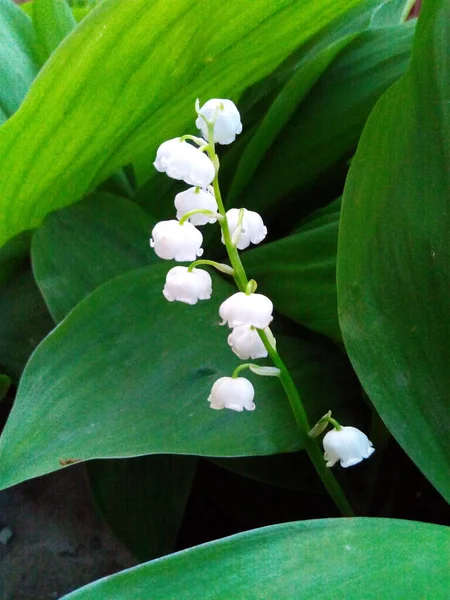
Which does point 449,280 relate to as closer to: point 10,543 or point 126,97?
point 126,97

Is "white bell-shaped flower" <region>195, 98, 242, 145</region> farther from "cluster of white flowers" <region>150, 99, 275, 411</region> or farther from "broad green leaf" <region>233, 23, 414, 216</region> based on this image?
"broad green leaf" <region>233, 23, 414, 216</region>

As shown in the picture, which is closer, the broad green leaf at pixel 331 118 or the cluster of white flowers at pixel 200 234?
the cluster of white flowers at pixel 200 234

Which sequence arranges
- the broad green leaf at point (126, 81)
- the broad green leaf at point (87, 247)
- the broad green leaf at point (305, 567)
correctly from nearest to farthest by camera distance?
1. the broad green leaf at point (305, 567)
2. the broad green leaf at point (126, 81)
3. the broad green leaf at point (87, 247)

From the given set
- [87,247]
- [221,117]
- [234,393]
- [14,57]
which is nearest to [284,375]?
[234,393]

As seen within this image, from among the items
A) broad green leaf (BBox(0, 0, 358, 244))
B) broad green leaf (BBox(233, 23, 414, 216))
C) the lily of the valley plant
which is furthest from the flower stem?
broad green leaf (BBox(233, 23, 414, 216))

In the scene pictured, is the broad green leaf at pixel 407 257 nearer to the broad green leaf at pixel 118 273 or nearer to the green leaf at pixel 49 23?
the broad green leaf at pixel 118 273

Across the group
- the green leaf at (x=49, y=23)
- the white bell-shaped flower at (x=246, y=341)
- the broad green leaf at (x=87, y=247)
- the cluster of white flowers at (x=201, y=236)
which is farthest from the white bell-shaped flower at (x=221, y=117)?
the green leaf at (x=49, y=23)
